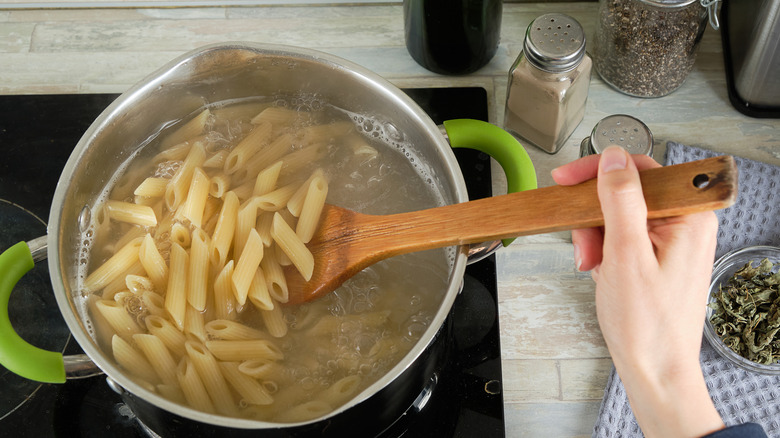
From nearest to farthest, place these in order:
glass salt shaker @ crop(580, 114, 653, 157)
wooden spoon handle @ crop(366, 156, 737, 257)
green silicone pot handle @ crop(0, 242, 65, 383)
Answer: wooden spoon handle @ crop(366, 156, 737, 257) → green silicone pot handle @ crop(0, 242, 65, 383) → glass salt shaker @ crop(580, 114, 653, 157)

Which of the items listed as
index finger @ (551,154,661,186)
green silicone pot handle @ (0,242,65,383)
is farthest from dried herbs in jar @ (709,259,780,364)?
green silicone pot handle @ (0,242,65,383)

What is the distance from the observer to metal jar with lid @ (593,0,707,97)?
1.12m

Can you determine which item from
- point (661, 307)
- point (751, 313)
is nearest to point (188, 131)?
point (661, 307)

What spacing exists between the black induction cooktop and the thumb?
34cm

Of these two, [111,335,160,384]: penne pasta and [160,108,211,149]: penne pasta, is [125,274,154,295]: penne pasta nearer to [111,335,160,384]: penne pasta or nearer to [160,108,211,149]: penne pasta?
[111,335,160,384]: penne pasta

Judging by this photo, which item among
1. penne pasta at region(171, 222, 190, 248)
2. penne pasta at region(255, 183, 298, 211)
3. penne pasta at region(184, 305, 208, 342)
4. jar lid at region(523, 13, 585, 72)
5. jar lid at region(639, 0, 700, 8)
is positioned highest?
jar lid at region(639, 0, 700, 8)

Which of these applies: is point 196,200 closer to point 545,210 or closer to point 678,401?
point 545,210

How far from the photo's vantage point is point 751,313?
1020mm

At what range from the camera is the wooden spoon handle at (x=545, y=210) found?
72 centimetres

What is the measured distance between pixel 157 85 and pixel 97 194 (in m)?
0.18

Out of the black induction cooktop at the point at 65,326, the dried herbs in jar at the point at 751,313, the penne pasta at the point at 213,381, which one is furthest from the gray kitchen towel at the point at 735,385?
the penne pasta at the point at 213,381

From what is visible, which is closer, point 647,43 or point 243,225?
point 243,225

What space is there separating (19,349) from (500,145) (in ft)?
2.11

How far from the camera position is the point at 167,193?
1.04 meters
